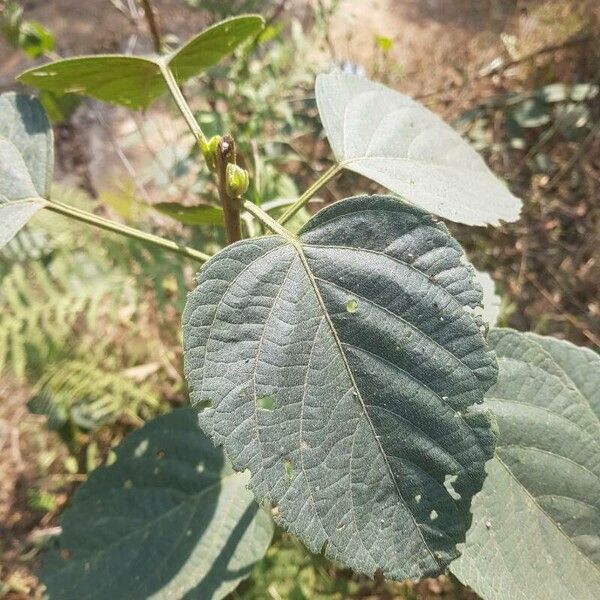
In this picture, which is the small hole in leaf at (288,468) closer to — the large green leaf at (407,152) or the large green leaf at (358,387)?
the large green leaf at (358,387)

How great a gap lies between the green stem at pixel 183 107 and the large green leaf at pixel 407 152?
221 mm

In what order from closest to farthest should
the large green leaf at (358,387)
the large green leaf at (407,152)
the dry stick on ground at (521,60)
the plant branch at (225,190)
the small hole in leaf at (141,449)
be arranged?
the large green leaf at (358,387) < the plant branch at (225,190) < the large green leaf at (407,152) < the small hole in leaf at (141,449) < the dry stick on ground at (521,60)

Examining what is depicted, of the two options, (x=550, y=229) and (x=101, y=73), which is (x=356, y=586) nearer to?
(x=101, y=73)

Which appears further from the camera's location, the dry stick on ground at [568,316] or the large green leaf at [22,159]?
the dry stick on ground at [568,316]

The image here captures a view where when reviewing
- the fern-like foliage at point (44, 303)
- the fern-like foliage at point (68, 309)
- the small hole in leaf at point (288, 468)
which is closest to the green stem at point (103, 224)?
A: the small hole in leaf at point (288, 468)

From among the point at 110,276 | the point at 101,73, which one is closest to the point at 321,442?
the point at 101,73

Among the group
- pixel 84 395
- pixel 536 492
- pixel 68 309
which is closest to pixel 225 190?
pixel 536 492

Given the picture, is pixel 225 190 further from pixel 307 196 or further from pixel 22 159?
pixel 22 159

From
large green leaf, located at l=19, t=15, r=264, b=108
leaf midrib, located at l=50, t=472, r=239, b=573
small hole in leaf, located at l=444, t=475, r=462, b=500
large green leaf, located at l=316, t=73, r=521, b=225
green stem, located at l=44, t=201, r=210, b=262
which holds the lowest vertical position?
leaf midrib, located at l=50, t=472, r=239, b=573

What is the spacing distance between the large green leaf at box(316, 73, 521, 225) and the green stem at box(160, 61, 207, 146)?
8.7 inches

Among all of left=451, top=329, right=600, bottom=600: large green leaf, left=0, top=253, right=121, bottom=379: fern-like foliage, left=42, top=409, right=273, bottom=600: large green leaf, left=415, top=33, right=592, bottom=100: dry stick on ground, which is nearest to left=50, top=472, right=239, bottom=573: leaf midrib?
left=42, top=409, right=273, bottom=600: large green leaf

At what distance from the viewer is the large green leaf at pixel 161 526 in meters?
1.33

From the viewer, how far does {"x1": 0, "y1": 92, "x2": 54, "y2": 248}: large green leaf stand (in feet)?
3.56

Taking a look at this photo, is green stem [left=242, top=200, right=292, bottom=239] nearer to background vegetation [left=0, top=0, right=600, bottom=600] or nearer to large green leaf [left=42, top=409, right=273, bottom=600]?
background vegetation [left=0, top=0, right=600, bottom=600]
